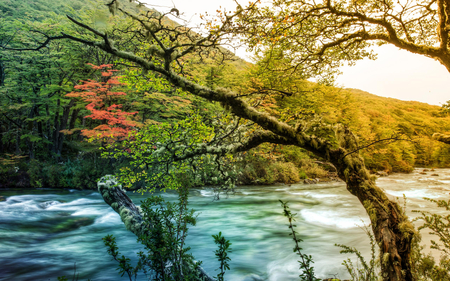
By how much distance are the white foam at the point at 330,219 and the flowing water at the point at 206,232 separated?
0.04 metres

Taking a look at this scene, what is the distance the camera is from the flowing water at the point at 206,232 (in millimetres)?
5898

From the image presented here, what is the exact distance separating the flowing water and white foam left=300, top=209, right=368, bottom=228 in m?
0.04

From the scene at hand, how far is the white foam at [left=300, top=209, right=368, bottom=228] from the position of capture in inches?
376

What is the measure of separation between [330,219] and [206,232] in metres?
5.82

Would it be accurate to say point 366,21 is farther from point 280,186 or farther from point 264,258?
point 280,186

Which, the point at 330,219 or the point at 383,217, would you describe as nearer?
the point at 383,217

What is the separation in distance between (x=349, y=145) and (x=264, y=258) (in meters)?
4.68

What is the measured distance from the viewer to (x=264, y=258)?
667 centimetres

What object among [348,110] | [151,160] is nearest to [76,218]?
[151,160]

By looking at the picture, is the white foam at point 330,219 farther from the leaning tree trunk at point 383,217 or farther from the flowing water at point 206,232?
the leaning tree trunk at point 383,217

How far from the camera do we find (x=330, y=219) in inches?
405

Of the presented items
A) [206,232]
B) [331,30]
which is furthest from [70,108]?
[331,30]

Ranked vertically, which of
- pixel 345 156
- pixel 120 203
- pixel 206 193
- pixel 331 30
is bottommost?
pixel 206 193

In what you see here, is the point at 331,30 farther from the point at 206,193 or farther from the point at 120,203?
the point at 206,193
